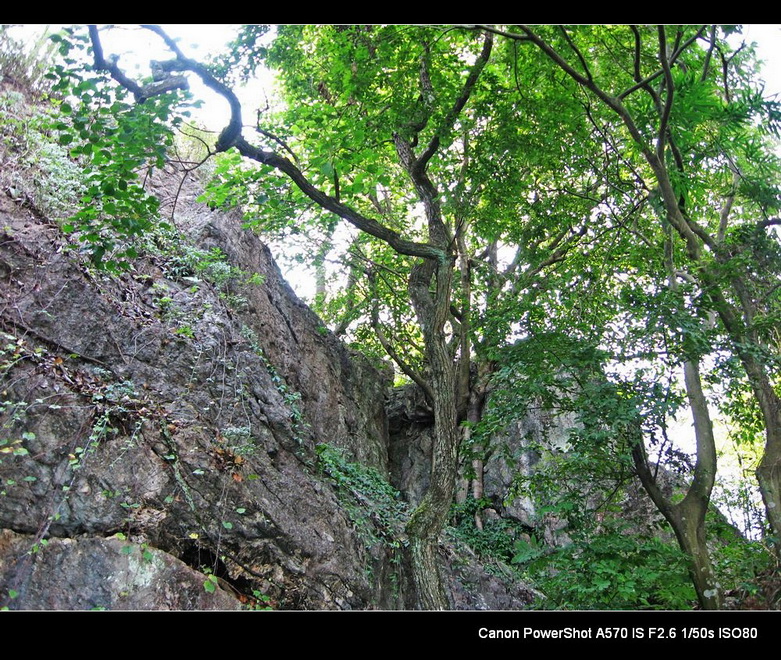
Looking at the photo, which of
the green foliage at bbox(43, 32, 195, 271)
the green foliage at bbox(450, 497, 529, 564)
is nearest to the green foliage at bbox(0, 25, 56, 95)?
the green foliage at bbox(43, 32, 195, 271)

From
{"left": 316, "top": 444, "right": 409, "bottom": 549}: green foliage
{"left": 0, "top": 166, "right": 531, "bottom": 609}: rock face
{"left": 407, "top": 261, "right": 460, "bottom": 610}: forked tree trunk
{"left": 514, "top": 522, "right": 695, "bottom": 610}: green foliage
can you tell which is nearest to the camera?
{"left": 0, "top": 166, "right": 531, "bottom": 609}: rock face

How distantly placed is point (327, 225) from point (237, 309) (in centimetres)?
201

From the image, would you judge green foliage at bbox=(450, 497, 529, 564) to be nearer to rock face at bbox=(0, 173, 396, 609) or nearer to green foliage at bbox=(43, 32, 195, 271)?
rock face at bbox=(0, 173, 396, 609)

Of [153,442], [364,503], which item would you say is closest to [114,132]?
[153,442]

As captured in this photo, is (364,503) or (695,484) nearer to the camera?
(695,484)

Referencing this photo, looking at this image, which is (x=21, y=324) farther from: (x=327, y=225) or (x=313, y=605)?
(x=327, y=225)

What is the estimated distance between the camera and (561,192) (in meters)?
5.86

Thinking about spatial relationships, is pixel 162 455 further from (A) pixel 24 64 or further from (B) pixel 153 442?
(A) pixel 24 64

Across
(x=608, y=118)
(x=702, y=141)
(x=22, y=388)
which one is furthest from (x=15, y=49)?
(x=702, y=141)

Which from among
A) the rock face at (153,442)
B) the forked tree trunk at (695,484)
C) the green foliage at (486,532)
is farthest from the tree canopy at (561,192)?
the green foliage at (486,532)

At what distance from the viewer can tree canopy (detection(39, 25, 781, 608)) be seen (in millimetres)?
4160

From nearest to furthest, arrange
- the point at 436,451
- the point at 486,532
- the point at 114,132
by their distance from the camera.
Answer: the point at 114,132 → the point at 436,451 → the point at 486,532

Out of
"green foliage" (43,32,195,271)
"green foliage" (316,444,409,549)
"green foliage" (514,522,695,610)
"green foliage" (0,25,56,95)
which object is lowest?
"green foliage" (514,522,695,610)
